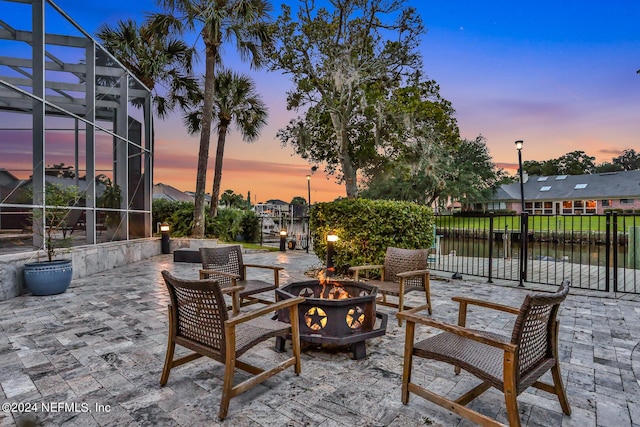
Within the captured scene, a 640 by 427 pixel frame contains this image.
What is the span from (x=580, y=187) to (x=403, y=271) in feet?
103

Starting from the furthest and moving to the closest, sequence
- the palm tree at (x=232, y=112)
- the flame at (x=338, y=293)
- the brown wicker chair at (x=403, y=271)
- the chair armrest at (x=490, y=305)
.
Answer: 1. the palm tree at (x=232, y=112)
2. the brown wicker chair at (x=403, y=271)
3. the flame at (x=338, y=293)
4. the chair armrest at (x=490, y=305)

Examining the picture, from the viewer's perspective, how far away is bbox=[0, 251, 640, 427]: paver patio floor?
6.46 feet

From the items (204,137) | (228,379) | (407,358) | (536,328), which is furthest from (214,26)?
(536,328)

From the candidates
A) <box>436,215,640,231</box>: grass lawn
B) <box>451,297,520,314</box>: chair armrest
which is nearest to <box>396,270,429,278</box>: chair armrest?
<box>451,297,520,314</box>: chair armrest

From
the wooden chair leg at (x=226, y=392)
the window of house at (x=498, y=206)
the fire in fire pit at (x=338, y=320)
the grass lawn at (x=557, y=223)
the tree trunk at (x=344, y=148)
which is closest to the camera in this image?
the wooden chair leg at (x=226, y=392)

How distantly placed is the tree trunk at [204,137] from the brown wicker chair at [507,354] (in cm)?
917

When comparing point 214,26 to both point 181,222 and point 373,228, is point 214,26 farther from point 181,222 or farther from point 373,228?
point 373,228

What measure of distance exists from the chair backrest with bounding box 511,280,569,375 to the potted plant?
578 cm

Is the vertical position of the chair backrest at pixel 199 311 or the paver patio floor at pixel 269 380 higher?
the chair backrest at pixel 199 311

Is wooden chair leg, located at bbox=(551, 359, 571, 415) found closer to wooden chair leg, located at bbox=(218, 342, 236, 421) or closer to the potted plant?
wooden chair leg, located at bbox=(218, 342, 236, 421)

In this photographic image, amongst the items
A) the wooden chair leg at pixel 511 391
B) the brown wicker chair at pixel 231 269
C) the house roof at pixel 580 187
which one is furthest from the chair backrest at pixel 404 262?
the house roof at pixel 580 187

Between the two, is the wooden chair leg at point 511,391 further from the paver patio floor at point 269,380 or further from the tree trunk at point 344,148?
the tree trunk at point 344,148

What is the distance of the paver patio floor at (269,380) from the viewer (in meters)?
1.97

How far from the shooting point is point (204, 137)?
391 inches
